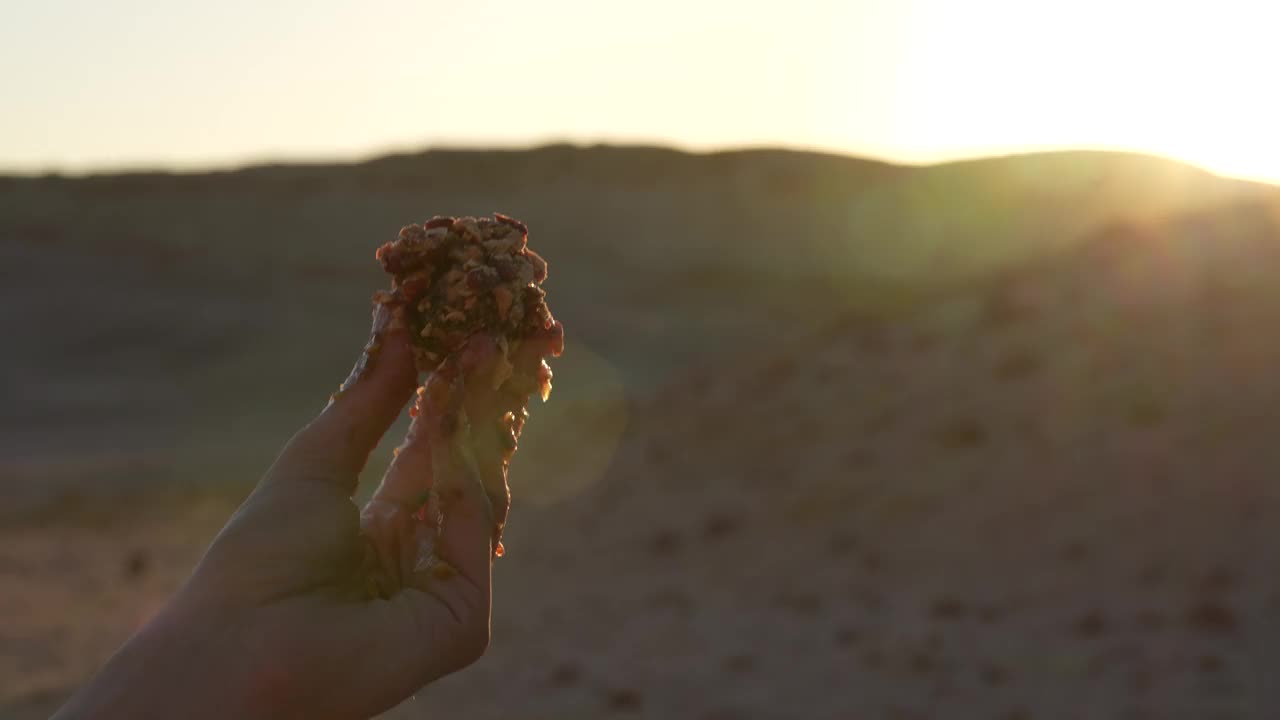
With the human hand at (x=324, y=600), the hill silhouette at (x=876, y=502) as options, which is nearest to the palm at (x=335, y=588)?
the human hand at (x=324, y=600)

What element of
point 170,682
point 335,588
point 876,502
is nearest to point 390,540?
point 335,588

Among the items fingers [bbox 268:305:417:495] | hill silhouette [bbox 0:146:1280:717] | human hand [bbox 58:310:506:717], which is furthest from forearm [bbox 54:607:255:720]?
hill silhouette [bbox 0:146:1280:717]

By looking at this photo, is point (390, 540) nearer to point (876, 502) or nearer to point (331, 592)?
point (331, 592)

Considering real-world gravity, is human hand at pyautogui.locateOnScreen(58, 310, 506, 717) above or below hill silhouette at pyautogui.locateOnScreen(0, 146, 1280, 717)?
above

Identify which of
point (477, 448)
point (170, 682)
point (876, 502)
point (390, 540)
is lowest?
point (876, 502)

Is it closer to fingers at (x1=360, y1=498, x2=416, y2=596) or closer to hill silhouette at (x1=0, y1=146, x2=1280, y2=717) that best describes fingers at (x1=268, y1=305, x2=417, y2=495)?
fingers at (x1=360, y1=498, x2=416, y2=596)

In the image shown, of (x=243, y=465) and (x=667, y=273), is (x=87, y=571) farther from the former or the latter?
(x=667, y=273)

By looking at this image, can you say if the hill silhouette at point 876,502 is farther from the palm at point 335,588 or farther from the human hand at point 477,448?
the palm at point 335,588
